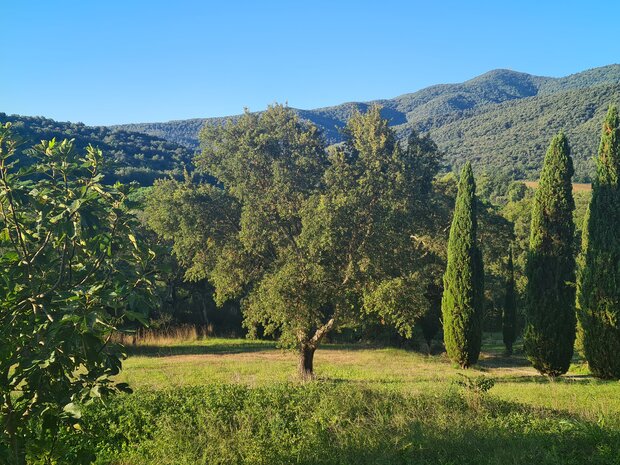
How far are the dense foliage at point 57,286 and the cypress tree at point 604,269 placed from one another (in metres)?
16.7

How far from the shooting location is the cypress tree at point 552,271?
59.8ft

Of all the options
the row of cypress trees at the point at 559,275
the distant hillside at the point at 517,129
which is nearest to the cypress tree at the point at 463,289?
the row of cypress trees at the point at 559,275

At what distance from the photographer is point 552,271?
18.7 m

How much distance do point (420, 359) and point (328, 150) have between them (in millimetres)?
11860

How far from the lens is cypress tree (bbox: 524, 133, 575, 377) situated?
59.8 ft

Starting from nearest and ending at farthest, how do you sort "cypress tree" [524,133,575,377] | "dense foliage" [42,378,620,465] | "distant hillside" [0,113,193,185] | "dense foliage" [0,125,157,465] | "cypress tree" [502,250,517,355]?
"dense foliage" [0,125,157,465] → "dense foliage" [42,378,620,465] → "cypress tree" [524,133,575,377] → "cypress tree" [502,250,517,355] → "distant hillside" [0,113,193,185]

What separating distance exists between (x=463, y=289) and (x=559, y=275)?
3777 mm

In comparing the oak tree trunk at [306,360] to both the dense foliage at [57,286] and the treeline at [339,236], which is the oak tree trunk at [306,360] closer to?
the treeline at [339,236]

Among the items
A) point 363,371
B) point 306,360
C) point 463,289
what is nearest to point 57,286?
point 306,360

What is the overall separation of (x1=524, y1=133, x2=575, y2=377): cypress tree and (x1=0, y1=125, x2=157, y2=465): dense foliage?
1748cm

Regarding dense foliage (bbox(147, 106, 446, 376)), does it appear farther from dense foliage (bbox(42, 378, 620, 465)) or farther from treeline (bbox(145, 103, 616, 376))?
dense foliage (bbox(42, 378, 620, 465))

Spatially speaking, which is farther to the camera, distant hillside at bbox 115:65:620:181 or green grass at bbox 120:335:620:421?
distant hillside at bbox 115:65:620:181

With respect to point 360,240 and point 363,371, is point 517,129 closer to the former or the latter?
point 363,371

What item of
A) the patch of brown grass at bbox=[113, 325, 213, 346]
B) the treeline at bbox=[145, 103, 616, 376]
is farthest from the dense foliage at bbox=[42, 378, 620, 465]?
the patch of brown grass at bbox=[113, 325, 213, 346]
